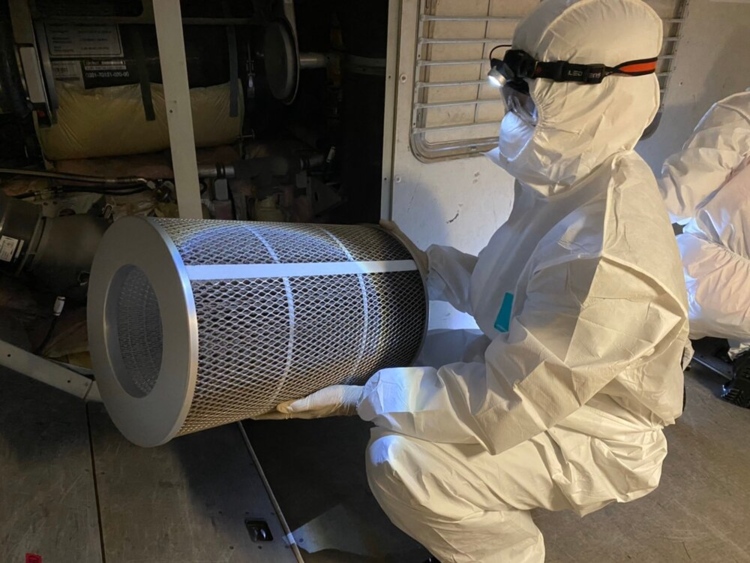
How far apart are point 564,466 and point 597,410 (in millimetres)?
130

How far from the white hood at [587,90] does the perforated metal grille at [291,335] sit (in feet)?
1.35

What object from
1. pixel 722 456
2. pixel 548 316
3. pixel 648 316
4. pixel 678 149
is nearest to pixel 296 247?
pixel 548 316

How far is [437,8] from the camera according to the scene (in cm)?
141

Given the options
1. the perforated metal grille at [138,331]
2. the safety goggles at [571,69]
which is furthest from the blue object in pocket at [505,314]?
the perforated metal grille at [138,331]

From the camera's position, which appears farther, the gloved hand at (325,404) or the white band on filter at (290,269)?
the gloved hand at (325,404)

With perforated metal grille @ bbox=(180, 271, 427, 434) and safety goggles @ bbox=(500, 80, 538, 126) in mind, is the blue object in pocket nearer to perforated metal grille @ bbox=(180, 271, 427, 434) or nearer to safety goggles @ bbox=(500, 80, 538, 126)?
perforated metal grille @ bbox=(180, 271, 427, 434)

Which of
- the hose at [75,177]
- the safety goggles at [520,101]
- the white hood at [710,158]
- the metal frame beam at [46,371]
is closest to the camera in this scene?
the safety goggles at [520,101]

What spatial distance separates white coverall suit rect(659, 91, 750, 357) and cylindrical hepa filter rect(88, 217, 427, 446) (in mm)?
1181

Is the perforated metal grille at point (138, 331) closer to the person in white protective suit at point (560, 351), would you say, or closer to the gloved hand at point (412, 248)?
the person in white protective suit at point (560, 351)

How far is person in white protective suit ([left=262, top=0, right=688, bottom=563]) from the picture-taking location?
35.4 inches

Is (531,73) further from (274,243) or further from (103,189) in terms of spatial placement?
(103,189)

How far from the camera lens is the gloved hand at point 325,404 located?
1100mm

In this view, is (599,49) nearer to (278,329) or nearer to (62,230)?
(278,329)

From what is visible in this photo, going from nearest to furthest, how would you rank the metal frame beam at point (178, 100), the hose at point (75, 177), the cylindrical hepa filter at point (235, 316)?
the cylindrical hepa filter at point (235, 316), the metal frame beam at point (178, 100), the hose at point (75, 177)
